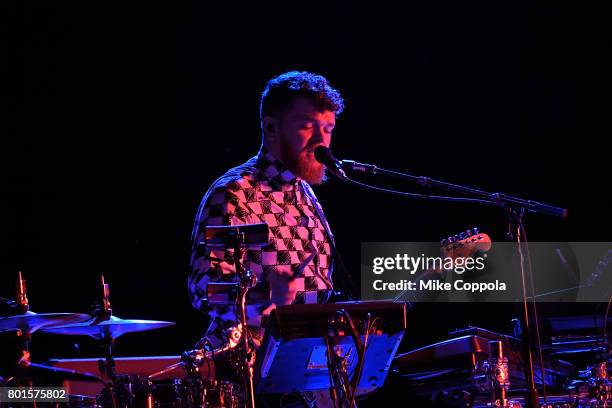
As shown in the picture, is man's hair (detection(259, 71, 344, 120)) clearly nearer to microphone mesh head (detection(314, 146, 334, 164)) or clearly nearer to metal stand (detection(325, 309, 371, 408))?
microphone mesh head (detection(314, 146, 334, 164))

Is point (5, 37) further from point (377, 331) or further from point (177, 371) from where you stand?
point (377, 331)

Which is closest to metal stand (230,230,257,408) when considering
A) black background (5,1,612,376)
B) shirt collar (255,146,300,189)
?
shirt collar (255,146,300,189)

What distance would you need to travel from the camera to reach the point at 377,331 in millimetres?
2830

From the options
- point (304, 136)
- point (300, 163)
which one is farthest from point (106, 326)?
point (304, 136)

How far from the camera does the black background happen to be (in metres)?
4.85

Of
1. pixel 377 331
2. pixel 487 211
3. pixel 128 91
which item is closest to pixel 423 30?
pixel 487 211

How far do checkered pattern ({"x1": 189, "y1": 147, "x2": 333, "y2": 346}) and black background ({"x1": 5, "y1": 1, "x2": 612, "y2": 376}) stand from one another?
57.5 inches

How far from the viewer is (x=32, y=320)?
3166 mm

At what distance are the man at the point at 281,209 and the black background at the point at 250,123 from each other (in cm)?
138

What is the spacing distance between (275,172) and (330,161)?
491 millimetres

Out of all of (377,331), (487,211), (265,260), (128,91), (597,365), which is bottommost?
(597,365)

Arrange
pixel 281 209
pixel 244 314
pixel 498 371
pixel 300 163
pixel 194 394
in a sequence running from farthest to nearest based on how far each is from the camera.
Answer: pixel 300 163 → pixel 281 209 → pixel 498 371 → pixel 194 394 → pixel 244 314

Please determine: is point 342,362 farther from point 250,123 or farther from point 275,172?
point 250,123

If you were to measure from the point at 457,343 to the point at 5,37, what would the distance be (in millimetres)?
3246
